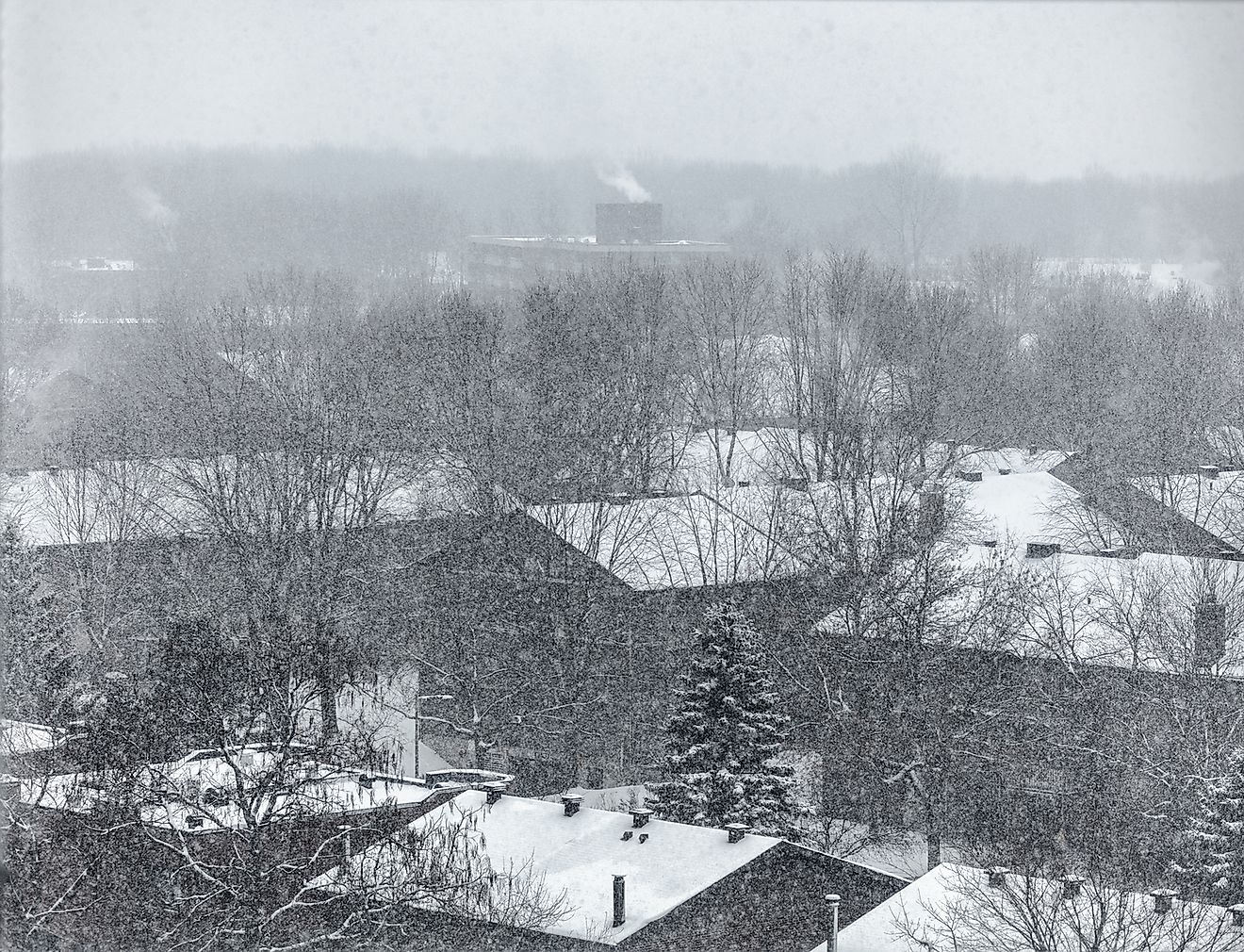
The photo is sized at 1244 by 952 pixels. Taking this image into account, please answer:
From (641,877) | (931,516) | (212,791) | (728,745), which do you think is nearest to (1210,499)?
(931,516)

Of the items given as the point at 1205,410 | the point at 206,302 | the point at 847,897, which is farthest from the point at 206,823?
the point at 206,302

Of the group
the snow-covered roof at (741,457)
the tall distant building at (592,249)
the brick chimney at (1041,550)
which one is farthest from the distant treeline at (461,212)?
the brick chimney at (1041,550)

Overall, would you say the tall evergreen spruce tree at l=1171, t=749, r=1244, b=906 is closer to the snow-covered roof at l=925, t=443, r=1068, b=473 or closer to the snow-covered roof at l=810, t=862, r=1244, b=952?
the snow-covered roof at l=810, t=862, r=1244, b=952

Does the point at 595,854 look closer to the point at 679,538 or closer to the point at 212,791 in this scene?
the point at 212,791

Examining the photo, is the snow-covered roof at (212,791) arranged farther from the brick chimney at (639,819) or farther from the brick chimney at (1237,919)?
the brick chimney at (1237,919)

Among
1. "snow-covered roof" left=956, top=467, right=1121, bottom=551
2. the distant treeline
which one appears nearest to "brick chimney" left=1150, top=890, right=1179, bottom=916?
"snow-covered roof" left=956, top=467, right=1121, bottom=551

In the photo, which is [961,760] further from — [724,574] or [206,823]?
[206,823]

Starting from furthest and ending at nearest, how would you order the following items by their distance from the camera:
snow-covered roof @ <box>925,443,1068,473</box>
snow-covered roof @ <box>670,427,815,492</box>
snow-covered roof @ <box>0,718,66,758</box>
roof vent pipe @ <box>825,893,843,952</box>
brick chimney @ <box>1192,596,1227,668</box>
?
1. snow-covered roof @ <box>925,443,1068,473</box>
2. snow-covered roof @ <box>670,427,815,492</box>
3. brick chimney @ <box>1192,596,1227,668</box>
4. snow-covered roof @ <box>0,718,66,758</box>
5. roof vent pipe @ <box>825,893,843,952</box>
